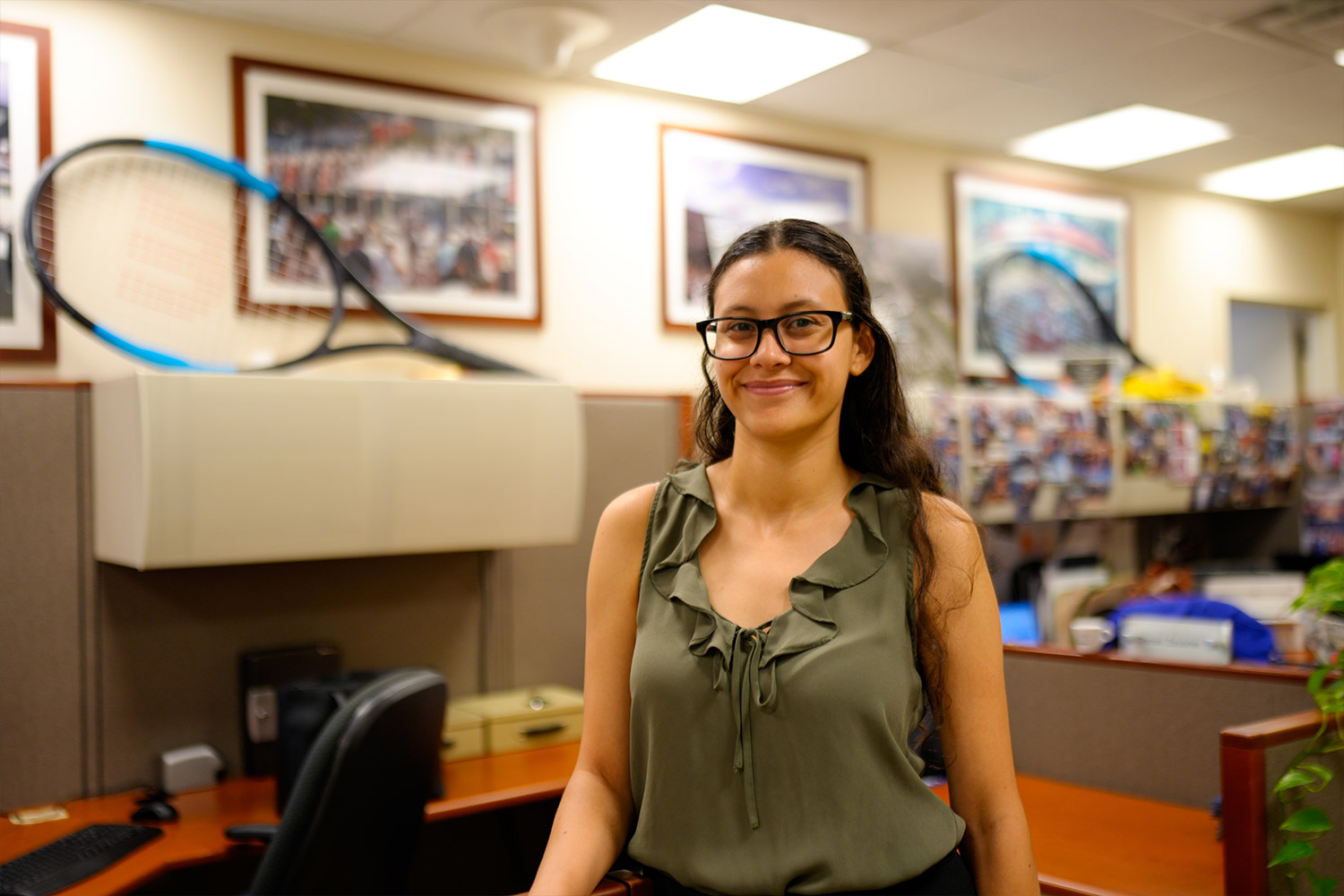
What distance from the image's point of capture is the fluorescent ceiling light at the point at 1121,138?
12.5 ft

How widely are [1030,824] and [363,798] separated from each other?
126 centimetres

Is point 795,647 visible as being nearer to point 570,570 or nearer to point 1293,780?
point 1293,780

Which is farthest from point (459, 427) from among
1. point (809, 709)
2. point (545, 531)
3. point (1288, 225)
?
point (1288, 225)

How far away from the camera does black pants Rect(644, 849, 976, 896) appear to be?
4.33ft

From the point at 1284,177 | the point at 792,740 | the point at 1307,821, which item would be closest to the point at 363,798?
the point at 792,740

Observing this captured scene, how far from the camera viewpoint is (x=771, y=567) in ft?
4.72

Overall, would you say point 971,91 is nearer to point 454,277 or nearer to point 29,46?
point 454,277

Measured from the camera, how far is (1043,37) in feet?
9.35

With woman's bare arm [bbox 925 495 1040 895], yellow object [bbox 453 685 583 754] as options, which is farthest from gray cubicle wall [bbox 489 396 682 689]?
woman's bare arm [bbox 925 495 1040 895]

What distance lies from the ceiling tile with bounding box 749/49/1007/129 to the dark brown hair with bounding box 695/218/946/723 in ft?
6.20

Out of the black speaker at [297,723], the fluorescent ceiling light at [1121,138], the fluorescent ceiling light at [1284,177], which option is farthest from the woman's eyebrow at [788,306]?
the fluorescent ceiling light at [1121,138]

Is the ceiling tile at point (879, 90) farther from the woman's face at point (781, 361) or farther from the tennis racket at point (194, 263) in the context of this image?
the woman's face at point (781, 361)

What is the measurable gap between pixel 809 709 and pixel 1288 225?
4.71 metres

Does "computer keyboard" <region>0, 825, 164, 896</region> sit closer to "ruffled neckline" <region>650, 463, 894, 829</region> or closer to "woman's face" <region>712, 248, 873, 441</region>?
"ruffled neckline" <region>650, 463, 894, 829</region>
